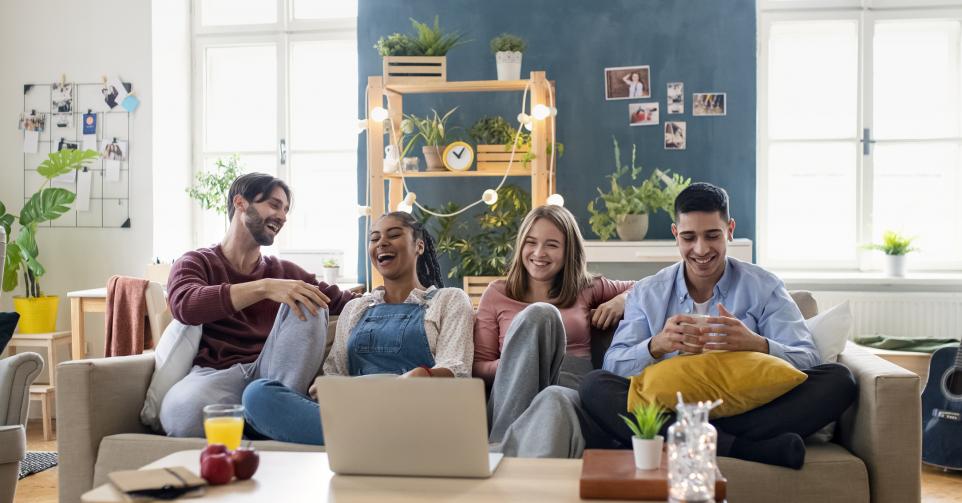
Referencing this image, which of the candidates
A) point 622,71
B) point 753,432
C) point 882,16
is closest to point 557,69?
point 622,71

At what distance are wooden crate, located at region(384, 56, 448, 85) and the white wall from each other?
138 cm

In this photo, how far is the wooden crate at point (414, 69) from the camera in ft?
15.8

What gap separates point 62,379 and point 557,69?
129 inches

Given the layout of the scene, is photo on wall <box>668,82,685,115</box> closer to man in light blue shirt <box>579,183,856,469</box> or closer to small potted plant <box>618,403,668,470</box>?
man in light blue shirt <box>579,183,856,469</box>

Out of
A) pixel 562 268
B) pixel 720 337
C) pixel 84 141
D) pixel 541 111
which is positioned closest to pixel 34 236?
pixel 84 141

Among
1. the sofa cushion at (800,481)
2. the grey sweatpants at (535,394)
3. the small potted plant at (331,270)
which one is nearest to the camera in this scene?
the sofa cushion at (800,481)

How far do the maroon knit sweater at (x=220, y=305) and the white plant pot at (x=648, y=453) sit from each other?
1.54 m

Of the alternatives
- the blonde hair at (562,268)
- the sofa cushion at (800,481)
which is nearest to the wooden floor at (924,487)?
the sofa cushion at (800,481)

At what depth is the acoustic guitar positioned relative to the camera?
150 inches

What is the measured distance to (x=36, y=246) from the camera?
A: 498 centimetres

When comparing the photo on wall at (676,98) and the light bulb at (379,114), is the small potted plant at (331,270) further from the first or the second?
the photo on wall at (676,98)

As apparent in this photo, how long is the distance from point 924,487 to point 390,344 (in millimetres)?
2225

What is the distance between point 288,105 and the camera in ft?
18.7

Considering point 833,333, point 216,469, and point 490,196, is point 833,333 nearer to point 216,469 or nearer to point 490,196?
point 216,469
